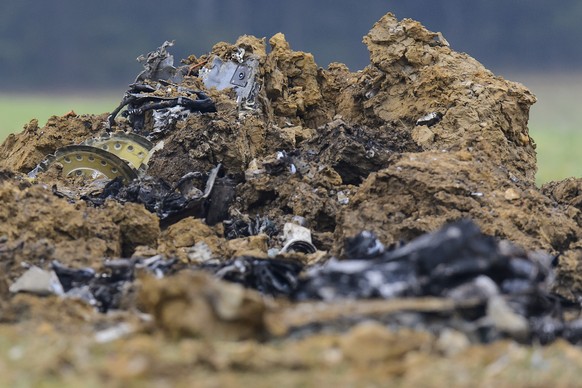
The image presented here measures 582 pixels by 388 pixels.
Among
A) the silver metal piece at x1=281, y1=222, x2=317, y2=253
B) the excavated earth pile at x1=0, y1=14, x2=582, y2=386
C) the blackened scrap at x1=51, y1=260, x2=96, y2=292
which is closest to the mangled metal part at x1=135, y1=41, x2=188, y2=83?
the excavated earth pile at x1=0, y1=14, x2=582, y2=386

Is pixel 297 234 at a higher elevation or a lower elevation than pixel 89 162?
lower

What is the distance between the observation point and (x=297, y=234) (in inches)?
517

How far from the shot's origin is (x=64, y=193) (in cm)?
1467

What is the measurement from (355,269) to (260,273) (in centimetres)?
226

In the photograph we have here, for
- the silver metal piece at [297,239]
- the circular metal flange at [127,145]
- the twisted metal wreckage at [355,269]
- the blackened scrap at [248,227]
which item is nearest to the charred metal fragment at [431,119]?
the twisted metal wreckage at [355,269]

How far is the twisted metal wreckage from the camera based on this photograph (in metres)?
7.17

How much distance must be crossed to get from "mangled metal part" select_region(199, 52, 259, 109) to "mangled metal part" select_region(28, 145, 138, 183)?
3.06 metres

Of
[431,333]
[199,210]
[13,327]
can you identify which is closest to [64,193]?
[199,210]

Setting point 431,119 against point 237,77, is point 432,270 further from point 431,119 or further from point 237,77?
point 237,77

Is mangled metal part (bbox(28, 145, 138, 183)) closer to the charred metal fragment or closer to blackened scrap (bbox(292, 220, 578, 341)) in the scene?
the charred metal fragment

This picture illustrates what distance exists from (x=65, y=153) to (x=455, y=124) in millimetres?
4940

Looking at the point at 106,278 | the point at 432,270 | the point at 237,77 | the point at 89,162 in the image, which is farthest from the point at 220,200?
the point at 432,270

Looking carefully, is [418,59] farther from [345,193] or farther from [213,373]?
[213,373]

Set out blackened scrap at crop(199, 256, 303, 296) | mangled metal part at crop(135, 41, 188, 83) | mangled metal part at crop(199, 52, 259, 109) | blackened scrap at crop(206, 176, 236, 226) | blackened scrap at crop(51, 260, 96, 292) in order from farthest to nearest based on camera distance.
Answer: mangled metal part at crop(135, 41, 188, 83)
mangled metal part at crop(199, 52, 259, 109)
blackened scrap at crop(206, 176, 236, 226)
blackened scrap at crop(51, 260, 96, 292)
blackened scrap at crop(199, 256, 303, 296)
